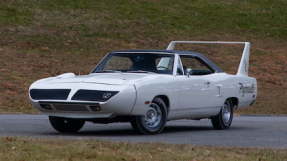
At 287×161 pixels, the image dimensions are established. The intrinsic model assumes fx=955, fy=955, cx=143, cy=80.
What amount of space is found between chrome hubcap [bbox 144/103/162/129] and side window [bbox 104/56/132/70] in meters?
1.10

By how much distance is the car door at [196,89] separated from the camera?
16.1 metres

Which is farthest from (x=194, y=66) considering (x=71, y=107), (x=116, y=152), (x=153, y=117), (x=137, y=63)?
(x=116, y=152)

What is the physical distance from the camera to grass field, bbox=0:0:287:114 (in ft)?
102

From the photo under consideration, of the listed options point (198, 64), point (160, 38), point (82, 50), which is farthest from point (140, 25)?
point (198, 64)

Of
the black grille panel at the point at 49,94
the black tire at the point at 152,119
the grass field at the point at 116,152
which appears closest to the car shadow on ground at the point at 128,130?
the black tire at the point at 152,119

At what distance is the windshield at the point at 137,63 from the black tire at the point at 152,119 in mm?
732

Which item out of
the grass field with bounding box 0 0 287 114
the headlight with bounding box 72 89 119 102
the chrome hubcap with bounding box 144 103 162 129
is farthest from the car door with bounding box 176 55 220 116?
the grass field with bounding box 0 0 287 114

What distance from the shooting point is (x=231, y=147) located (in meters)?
12.9

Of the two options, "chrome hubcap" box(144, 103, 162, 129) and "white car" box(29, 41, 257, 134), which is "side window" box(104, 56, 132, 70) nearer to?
"white car" box(29, 41, 257, 134)

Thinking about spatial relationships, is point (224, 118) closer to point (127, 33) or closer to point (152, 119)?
point (152, 119)

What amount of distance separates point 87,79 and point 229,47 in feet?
74.7

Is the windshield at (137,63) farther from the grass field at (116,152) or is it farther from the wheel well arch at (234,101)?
the grass field at (116,152)

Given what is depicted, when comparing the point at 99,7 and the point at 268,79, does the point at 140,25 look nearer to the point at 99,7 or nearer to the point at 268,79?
the point at 99,7

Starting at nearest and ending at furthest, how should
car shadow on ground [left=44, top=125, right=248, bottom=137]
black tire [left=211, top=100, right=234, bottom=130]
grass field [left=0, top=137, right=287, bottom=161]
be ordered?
grass field [left=0, top=137, right=287, bottom=161], car shadow on ground [left=44, top=125, right=248, bottom=137], black tire [left=211, top=100, right=234, bottom=130]
